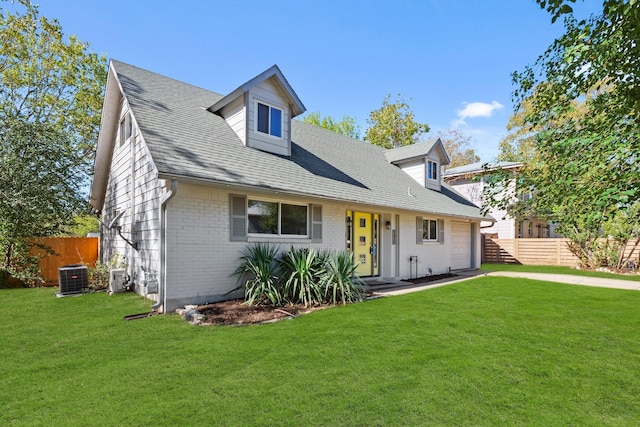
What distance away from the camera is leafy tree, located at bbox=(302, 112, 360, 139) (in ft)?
95.5

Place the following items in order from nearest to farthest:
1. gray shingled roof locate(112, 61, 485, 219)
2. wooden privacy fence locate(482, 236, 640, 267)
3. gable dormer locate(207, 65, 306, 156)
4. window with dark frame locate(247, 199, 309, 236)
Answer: gray shingled roof locate(112, 61, 485, 219) < window with dark frame locate(247, 199, 309, 236) < gable dormer locate(207, 65, 306, 156) < wooden privacy fence locate(482, 236, 640, 267)

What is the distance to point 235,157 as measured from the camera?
8594 mm

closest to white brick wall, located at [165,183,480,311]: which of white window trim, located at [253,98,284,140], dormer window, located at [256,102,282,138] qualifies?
white window trim, located at [253,98,284,140]

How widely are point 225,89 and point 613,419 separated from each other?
45.7 ft

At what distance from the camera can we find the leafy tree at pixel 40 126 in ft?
35.7

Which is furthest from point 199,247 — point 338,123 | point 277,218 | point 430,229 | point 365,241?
point 338,123

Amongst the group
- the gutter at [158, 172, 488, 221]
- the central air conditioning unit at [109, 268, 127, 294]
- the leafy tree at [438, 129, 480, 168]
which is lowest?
the central air conditioning unit at [109, 268, 127, 294]

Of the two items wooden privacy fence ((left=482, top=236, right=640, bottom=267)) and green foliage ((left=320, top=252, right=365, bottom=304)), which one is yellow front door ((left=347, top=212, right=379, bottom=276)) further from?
wooden privacy fence ((left=482, top=236, right=640, bottom=267))

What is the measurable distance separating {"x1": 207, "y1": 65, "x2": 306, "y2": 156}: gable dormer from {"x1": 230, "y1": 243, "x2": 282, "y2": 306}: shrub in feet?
11.6

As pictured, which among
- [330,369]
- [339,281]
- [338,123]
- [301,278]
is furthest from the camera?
[338,123]

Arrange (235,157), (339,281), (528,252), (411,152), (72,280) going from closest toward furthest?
(339,281) < (235,157) < (72,280) < (411,152) < (528,252)

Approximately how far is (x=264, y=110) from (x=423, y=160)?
881 centimetres

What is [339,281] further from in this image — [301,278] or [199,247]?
[199,247]

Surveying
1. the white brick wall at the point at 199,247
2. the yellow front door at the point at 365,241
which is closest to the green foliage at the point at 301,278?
the white brick wall at the point at 199,247
